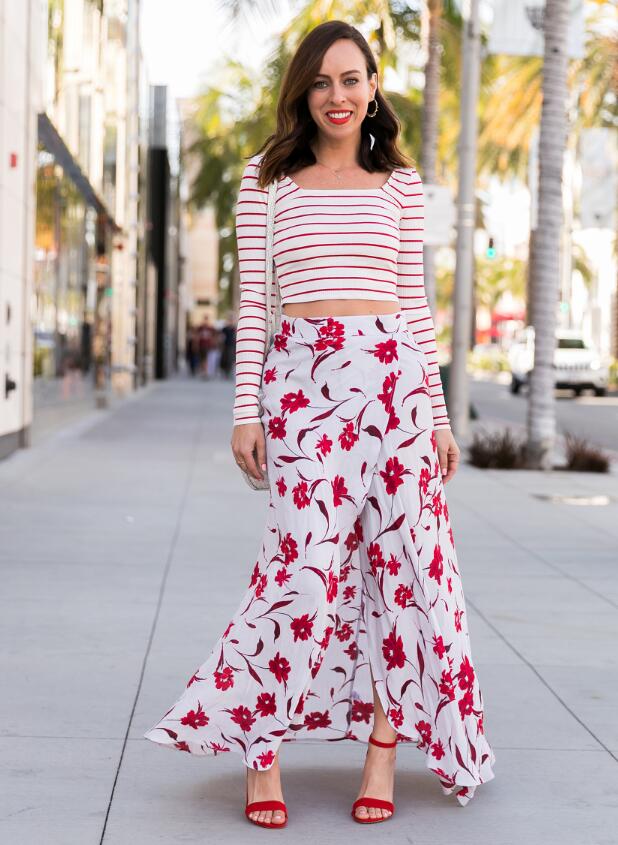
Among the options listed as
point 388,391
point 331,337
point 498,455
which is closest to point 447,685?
point 388,391

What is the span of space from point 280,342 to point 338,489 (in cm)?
40

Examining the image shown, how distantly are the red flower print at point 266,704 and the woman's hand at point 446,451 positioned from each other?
71 cm

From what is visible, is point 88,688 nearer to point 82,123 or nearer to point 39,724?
point 39,724

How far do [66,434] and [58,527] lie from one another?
8630 mm

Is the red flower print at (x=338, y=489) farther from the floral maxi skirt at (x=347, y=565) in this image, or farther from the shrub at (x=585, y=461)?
the shrub at (x=585, y=461)

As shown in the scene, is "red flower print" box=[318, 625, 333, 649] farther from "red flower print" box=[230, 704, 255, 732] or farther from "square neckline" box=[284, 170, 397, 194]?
"square neckline" box=[284, 170, 397, 194]

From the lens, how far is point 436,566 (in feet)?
Result: 11.8

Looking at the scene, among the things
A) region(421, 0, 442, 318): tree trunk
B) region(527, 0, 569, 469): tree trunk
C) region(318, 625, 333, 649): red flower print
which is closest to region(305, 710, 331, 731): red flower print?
region(318, 625, 333, 649): red flower print

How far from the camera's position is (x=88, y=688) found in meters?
4.86

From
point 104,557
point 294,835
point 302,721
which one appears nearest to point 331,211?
point 302,721

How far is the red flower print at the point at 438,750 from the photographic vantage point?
359 centimetres

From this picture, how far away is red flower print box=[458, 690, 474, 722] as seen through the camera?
3.59 m

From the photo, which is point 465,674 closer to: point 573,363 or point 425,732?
point 425,732

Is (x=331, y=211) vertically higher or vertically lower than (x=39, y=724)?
higher
